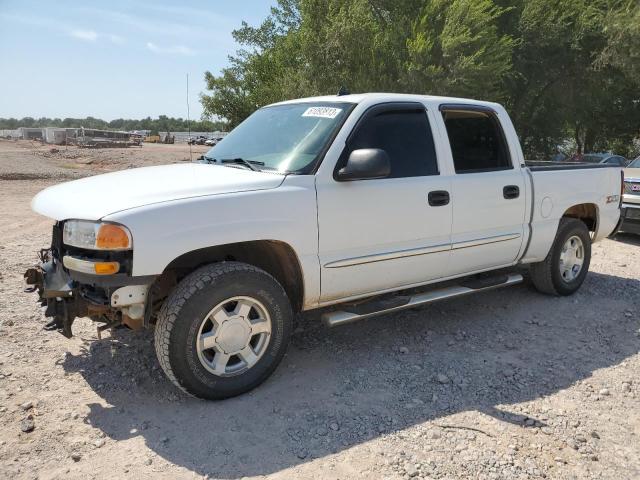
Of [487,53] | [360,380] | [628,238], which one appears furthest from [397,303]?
[487,53]

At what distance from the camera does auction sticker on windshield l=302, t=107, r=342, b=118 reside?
3.98m

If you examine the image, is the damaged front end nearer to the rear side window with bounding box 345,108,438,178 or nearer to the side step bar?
the side step bar

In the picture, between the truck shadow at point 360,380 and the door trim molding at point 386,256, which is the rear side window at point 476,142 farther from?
the truck shadow at point 360,380

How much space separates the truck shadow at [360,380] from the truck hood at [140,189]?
4.02 ft

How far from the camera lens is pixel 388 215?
154 inches

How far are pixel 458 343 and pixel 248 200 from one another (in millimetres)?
2239

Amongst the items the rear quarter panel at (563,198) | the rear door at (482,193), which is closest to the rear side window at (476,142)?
the rear door at (482,193)

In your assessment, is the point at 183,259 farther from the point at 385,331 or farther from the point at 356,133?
the point at 385,331

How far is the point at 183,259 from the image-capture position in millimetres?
3418

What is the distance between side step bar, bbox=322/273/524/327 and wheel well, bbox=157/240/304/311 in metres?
0.29

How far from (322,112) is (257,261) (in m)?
1.22

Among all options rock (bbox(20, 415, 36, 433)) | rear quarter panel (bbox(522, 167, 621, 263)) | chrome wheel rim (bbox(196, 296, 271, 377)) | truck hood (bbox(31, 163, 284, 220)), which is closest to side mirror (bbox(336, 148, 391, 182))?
truck hood (bbox(31, 163, 284, 220))

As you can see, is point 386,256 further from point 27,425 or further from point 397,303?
point 27,425

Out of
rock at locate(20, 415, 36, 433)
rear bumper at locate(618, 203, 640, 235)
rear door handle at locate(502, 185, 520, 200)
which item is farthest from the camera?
rear bumper at locate(618, 203, 640, 235)
